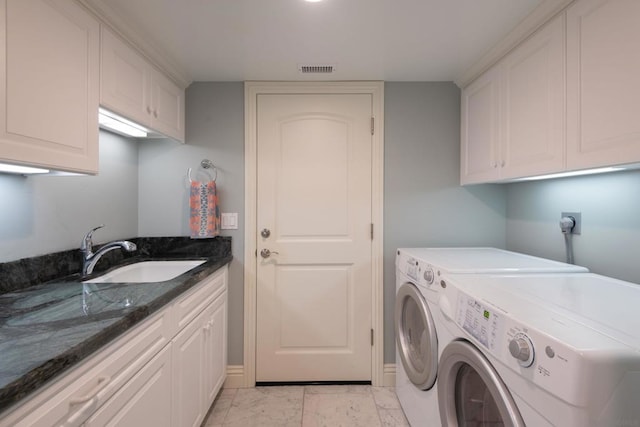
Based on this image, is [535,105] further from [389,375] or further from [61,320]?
[61,320]

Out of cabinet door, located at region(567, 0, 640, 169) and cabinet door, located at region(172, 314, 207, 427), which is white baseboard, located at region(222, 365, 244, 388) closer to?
cabinet door, located at region(172, 314, 207, 427)

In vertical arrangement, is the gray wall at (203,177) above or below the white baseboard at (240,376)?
above

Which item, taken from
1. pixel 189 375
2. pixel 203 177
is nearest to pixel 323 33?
pixel 203 177

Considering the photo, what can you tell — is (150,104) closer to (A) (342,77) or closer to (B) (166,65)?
(B) (166,65)

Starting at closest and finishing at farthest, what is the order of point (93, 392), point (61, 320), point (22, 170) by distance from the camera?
point (93, 392), point (61, 320), point (22, 170)

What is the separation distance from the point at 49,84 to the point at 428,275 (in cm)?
173

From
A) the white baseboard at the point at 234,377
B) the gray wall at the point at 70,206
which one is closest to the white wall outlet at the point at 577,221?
the white baseboard at the point at 234,377

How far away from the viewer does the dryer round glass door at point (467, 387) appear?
34.7 inches

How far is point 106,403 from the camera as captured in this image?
0.86m

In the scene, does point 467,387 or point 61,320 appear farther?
point 467,387

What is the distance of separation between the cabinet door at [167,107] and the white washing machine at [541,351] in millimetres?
1802

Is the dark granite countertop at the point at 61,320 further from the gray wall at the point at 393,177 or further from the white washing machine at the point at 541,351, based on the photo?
the white washing machine at the point at 541,351

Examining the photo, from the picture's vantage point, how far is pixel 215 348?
1814mm

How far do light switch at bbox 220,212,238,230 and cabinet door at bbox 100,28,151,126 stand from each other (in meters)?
0.77
